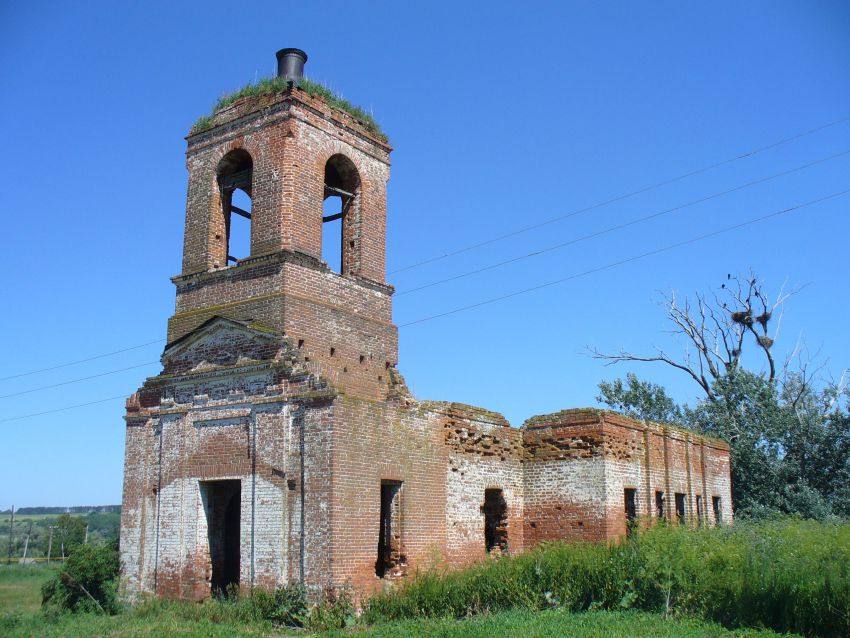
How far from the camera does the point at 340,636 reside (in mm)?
11430

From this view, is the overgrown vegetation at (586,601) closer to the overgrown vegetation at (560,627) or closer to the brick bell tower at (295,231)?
the overgrown vegetation at (560,627)

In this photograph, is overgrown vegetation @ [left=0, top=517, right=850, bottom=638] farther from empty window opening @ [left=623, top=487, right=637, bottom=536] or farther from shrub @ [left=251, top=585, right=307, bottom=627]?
empty window opening @ [left=623, top=487, right=637, bottom=536]

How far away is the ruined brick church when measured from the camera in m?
13.2

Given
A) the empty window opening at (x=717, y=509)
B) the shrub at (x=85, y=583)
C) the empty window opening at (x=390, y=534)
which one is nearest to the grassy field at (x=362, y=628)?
the shrub at (x=85, y=583)

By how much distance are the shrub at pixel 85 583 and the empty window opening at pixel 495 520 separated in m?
6.99

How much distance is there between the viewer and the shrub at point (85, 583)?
568 inches

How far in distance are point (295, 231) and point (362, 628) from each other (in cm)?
687

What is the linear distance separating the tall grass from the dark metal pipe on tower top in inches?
386

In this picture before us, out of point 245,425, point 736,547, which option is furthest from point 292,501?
point 736,547

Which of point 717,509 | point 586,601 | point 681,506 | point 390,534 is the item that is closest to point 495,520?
point 390,534

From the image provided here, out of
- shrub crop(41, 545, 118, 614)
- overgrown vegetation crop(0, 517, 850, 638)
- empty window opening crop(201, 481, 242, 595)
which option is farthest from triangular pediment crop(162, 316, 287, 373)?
overgrown vegetation crop(0, 517, 850, 638)

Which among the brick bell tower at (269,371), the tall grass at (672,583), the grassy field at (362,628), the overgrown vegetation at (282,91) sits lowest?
the grassy field at (362,628)

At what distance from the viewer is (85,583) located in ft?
47.9

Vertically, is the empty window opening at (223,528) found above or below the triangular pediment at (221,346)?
below
